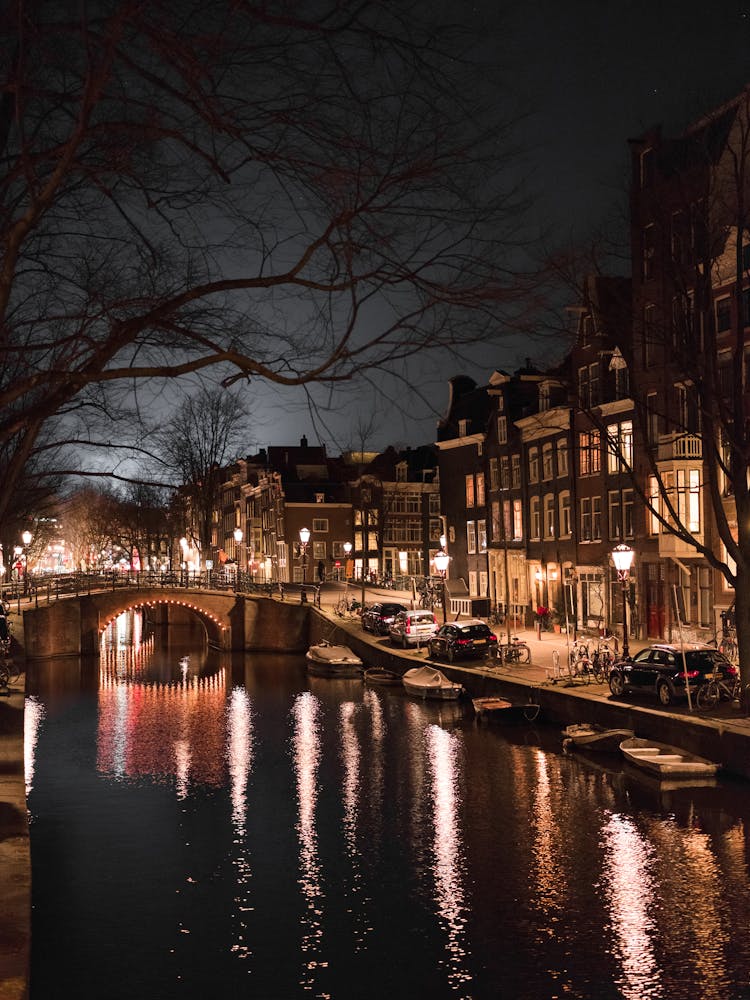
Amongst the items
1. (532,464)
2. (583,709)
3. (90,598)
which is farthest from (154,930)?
(90,598)

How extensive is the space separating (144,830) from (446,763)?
9.55 meters

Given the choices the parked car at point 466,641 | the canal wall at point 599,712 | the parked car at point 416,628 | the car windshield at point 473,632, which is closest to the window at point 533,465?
the parked car at point 416,628

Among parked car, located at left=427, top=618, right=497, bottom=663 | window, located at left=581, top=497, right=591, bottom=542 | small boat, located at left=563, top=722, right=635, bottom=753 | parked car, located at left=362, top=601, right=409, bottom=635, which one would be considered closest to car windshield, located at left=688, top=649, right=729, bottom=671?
small boat, located at left=563, top=722, right=635, bottom=753

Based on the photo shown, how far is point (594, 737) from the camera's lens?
3006 cm

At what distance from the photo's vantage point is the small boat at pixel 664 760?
84.5 feet

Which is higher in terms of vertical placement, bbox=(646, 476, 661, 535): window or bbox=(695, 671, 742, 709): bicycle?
bbox=(646, 476, 661, 535): window

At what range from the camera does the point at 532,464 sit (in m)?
59.4

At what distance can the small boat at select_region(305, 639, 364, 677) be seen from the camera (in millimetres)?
51594

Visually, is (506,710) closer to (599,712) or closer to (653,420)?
(599,712)

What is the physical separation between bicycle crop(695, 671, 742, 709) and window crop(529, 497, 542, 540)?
28.7 m

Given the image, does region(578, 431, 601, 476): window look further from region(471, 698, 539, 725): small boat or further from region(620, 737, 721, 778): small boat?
region(620, 737, 721, 778): small boat

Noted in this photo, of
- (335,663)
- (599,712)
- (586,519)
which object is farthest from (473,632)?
(599,712)

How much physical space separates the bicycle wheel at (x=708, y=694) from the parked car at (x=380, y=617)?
26.8m

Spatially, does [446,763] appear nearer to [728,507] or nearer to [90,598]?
[728,507]
